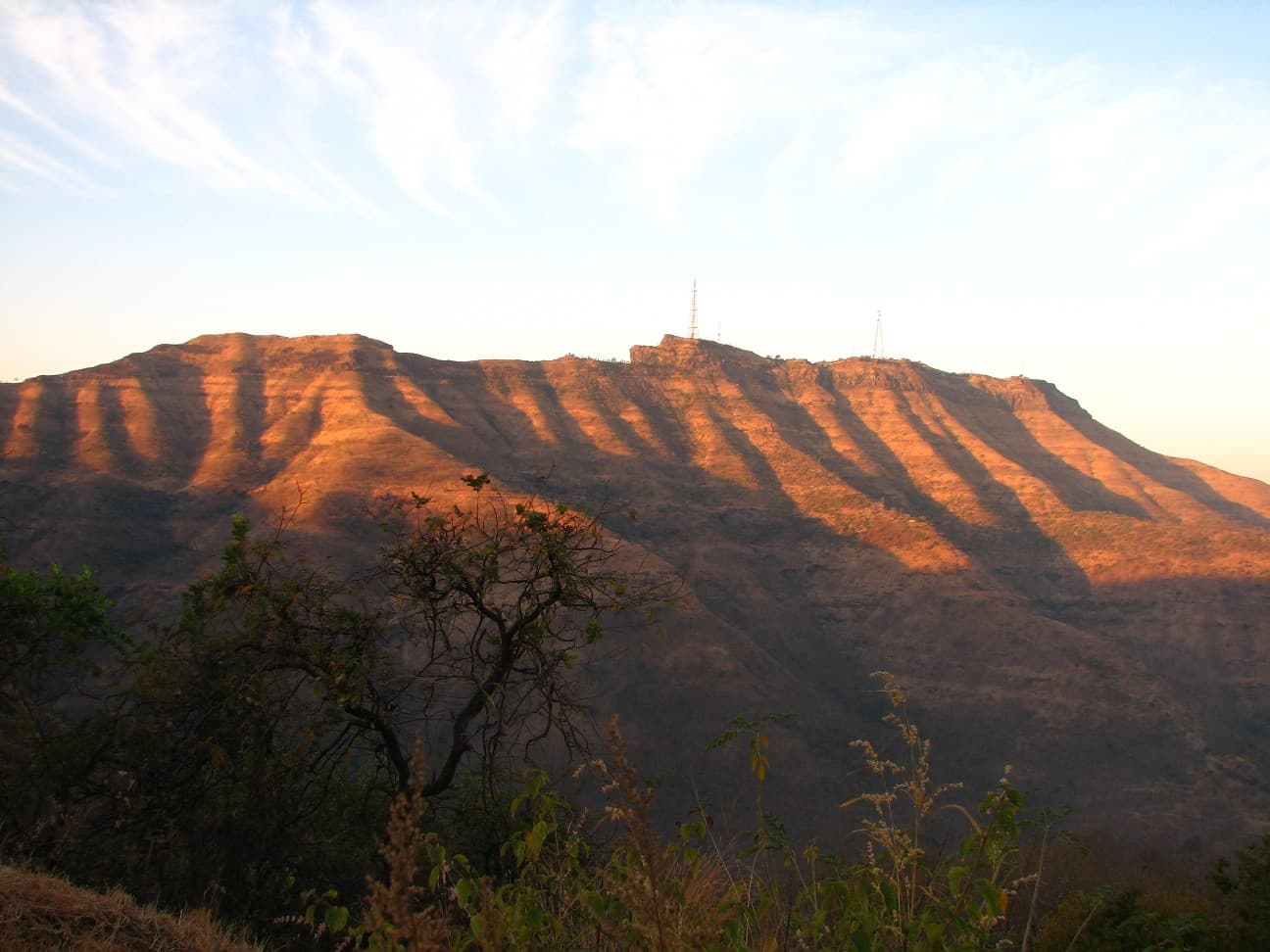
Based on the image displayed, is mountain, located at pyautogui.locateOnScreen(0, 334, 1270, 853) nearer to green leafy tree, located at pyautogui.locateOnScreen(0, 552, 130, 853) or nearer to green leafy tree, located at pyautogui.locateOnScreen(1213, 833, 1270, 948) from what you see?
green leafy tree, located at pyautogui.locateOnScreen(0, 552, 130, 853)

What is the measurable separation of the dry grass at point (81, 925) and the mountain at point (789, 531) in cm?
2740

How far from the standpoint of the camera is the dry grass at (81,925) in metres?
4.18

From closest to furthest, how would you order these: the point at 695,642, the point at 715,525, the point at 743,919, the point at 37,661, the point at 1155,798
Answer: the point at 743,919
the point at 37,661
the point at 1155,798
the point at 695,642
the point at 715,525

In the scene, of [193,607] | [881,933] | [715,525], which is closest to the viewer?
[881,933]

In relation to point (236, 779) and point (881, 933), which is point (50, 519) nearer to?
point (236, 779)

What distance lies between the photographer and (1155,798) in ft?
122

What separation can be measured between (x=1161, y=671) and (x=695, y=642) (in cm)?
2700

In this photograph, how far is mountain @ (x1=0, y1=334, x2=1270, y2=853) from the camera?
39469 millimetres

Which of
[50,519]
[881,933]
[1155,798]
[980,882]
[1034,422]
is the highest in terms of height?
[1034,422]

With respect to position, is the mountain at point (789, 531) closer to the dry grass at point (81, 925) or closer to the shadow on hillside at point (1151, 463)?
the shadow on hillside at point (1151, 463)

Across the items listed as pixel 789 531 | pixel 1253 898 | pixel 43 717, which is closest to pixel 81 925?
pixel 43 717

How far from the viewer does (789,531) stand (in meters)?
58.3

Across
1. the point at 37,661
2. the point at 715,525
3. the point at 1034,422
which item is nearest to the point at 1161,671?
the point at 715,525

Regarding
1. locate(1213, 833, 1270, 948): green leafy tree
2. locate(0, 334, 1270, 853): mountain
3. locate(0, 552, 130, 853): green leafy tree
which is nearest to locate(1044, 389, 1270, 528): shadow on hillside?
locate(0, 334, 1270, 853): mountain
